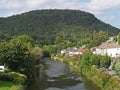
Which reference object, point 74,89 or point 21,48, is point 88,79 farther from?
point 21,48

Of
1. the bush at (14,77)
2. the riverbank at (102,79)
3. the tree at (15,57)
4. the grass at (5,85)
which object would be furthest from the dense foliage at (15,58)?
the riverbank at (102,79)

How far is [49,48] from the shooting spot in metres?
166

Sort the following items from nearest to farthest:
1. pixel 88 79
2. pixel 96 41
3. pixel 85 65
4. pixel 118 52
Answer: pixel 88 79
pixel 85 65
pixel 118 52
pixel 96 41

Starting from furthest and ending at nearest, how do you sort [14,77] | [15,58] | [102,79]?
1. [102,79]
2. [15,58]
3. [14,77]

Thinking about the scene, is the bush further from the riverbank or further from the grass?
the riverbank

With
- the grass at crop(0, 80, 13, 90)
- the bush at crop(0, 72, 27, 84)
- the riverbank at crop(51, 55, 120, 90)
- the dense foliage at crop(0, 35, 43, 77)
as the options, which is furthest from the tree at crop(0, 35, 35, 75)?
the riverbank at crop(51, 55, 120, 90)

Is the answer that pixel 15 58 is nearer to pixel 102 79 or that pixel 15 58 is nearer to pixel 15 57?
pixel 15 57

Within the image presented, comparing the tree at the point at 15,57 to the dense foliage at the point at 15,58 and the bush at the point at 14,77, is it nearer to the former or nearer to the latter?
the dense foliage at the point at 15,58

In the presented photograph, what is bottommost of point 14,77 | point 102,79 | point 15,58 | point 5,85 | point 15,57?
point 102,79

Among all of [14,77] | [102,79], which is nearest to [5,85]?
[14,77]

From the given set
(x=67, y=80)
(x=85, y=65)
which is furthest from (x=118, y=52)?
(x=67, y=80)

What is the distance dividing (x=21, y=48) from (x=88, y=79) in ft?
52.8

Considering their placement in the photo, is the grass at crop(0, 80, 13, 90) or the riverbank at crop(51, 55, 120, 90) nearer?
the grass at crop(0, 80, 13, 90)

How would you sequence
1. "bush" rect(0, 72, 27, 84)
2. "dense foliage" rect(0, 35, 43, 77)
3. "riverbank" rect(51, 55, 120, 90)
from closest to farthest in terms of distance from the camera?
"bush" rect(0, 72, 27, 84), "riverbank" rect(51, 55, 120, 90), "dense foliage" rect(0, 35, 43, 77)
